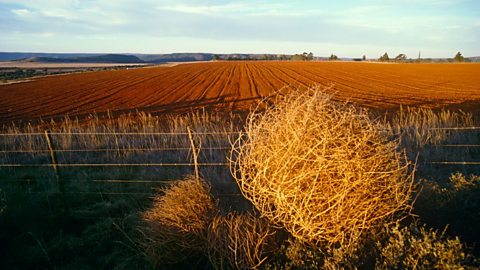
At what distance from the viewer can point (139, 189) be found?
20.4 ft

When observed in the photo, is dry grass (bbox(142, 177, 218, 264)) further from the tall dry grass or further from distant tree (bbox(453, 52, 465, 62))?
distant tree (bbox(453, 52, 465, 62))

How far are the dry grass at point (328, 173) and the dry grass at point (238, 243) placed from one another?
41 centimetres

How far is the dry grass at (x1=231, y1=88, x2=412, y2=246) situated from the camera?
130 inches

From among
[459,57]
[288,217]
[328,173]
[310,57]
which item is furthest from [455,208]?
[310,57]

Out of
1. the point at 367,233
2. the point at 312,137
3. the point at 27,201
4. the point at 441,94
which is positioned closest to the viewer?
the point at 312,137

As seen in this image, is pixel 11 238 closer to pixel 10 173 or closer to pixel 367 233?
pixel 10 173

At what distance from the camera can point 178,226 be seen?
13.4 ft

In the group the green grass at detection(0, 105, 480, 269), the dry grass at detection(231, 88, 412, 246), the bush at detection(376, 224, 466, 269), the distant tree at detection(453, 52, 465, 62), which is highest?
the distant tree at detection(453, 52, 465, 62)

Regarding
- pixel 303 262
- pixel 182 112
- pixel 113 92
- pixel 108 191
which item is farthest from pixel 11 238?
pixel 113 92

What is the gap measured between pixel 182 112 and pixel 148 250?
12.2 m

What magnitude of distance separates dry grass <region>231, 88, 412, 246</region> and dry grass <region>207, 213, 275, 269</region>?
0.41 m

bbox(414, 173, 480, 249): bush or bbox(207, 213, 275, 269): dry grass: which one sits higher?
bbox(414, 173, 480, 249): bush

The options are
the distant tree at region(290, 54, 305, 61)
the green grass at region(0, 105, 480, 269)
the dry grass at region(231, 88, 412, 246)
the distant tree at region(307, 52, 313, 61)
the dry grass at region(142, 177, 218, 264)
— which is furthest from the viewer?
the distant tree at region(307, 52, 313, 61)

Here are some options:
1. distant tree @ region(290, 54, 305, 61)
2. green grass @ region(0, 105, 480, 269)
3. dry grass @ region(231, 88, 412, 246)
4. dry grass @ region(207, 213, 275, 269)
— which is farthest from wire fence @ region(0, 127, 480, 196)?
distant tree @ region(290, 54, 305, 61)
